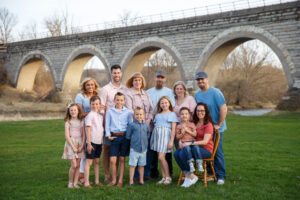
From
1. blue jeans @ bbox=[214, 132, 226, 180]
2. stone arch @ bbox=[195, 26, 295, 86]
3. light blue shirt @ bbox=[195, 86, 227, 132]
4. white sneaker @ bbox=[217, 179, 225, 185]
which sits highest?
stone arch @ bbox=[195, 26, 295, 86]

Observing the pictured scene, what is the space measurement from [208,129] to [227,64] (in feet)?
122

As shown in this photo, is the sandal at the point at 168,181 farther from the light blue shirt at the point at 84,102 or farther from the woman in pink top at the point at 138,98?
the light blue shirt at the point at 84,102

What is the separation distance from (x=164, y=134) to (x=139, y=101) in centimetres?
70

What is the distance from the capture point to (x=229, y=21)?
17141mm

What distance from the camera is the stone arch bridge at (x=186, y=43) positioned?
1563 centimetres

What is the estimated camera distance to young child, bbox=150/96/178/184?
5.00m

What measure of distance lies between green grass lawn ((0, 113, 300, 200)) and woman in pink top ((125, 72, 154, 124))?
1.19 meters

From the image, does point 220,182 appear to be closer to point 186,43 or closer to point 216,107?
point 216,107

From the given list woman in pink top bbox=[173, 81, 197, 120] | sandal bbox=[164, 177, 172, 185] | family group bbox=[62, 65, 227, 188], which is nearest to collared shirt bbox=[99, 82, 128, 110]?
family group bbox=[62, 65, 227, 188]

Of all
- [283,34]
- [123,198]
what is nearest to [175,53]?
[283,34]

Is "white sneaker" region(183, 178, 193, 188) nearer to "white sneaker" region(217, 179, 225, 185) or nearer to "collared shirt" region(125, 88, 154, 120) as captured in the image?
"white sneaker" region(217, 179, 225, 185)

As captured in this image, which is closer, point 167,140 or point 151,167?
point 167,140

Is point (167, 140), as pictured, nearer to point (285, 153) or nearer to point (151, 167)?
point (151, 167)

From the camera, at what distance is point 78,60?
25.4 meters
